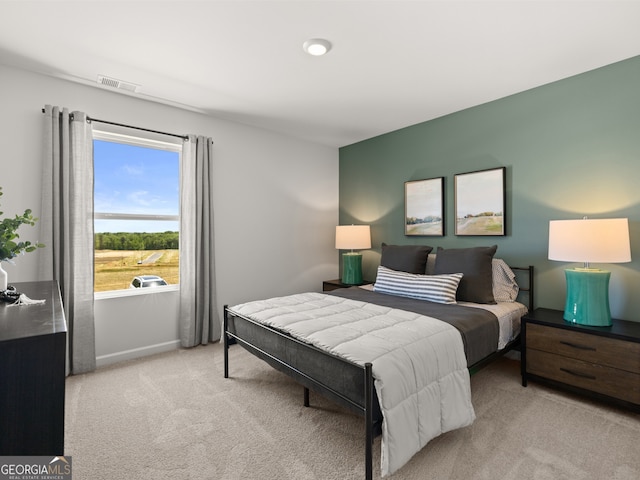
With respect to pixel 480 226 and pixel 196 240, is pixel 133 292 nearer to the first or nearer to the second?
pixel 196 240

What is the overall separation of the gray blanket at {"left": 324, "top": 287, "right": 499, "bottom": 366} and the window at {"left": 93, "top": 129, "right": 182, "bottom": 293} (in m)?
2.25

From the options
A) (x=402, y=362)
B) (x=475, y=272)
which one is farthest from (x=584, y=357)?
(x=402, y=362)

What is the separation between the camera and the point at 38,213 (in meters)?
2.74

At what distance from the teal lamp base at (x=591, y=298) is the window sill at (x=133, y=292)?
3.66 metres

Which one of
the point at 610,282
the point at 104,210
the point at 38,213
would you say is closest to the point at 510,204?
the point at 610,282

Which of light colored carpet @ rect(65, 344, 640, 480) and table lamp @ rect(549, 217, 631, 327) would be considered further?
table lamp @ rect(549, 217, 631, 327)

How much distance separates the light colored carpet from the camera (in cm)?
173

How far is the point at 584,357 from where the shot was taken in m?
2.35

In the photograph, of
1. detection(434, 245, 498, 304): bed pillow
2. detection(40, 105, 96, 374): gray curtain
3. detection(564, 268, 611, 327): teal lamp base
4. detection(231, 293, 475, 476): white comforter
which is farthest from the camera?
detection(434, 245, 498, 304): bed pillow

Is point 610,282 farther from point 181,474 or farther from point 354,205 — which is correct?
point 181,474

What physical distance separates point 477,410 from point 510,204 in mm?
1974

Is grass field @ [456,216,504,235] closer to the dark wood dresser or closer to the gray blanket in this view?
the gray blanket

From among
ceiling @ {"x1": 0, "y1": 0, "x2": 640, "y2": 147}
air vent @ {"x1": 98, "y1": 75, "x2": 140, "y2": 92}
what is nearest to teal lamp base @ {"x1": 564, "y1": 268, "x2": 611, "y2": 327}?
ceiling @ {"x1": 0, "y1": 0, "x2": 640, "y2": 147}

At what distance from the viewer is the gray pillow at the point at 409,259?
11.6 feet
